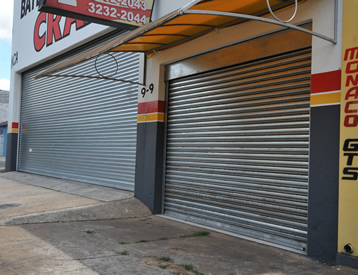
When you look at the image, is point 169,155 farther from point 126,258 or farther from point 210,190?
point 126,258

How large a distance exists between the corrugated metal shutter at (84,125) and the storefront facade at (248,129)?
0.21ft

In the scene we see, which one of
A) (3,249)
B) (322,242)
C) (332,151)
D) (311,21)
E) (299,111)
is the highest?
(311,21)

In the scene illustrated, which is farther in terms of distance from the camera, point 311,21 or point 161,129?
point 161,129

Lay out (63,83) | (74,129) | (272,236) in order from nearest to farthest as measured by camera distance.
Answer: (272,236)
(74,129)
(63,83)

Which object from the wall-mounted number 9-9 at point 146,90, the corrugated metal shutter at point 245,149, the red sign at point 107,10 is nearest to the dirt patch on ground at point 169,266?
the corrugated metal shutter at point 245,149

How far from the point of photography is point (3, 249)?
5.41 m

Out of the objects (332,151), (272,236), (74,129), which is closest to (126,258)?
(272,236)

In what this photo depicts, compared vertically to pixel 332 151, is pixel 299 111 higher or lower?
higher

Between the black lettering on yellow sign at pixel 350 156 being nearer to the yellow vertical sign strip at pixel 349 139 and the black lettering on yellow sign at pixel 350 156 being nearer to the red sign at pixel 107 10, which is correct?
the yellow vertical sign strip at pixel 349 139

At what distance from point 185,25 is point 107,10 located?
82.2 inches

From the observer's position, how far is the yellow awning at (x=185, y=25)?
5505 mm

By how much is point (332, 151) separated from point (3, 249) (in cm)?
472

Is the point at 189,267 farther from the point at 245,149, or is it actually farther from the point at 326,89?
the point at 326,89

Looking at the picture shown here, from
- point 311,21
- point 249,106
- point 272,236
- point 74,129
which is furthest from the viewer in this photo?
point 74,129
